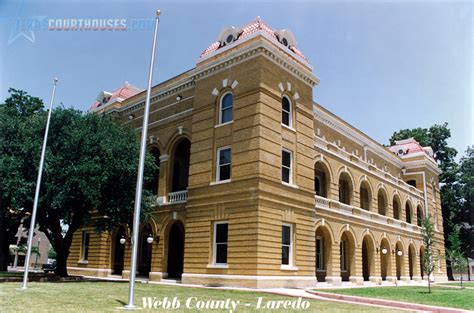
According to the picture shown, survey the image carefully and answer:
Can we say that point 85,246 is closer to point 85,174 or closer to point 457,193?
point 85,174

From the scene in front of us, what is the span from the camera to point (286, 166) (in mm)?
24531

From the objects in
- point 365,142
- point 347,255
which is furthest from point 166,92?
point 365,142

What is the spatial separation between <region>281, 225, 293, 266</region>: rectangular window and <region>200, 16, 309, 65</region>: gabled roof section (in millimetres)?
10497

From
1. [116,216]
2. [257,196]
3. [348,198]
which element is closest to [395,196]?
[348,198]

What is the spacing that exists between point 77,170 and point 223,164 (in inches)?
305

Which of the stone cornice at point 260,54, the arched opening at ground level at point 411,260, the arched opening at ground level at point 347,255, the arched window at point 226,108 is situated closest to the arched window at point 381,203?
the arched opening at ground level at point 411,260

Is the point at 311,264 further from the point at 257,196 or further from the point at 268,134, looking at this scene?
the point at 268,134

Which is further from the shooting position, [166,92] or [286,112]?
[166,92]

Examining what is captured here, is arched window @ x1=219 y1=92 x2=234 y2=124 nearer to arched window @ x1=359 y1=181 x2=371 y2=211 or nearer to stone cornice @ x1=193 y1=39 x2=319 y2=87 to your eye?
stone cornice @ x1=193 y1=39 x2=319 y2=87

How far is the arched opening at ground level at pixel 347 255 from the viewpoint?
30.6 metres

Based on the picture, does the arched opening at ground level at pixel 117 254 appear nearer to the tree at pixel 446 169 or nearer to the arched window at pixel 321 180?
the arched window at pixel 321 180

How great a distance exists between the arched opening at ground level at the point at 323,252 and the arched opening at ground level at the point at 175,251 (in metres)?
9.26

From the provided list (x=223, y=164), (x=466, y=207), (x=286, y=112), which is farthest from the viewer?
(x=466, y=207)

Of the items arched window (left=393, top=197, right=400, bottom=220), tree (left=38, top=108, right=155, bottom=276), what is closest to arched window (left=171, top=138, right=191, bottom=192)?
tree (left=38, top=108, right=155, bottom=276)
